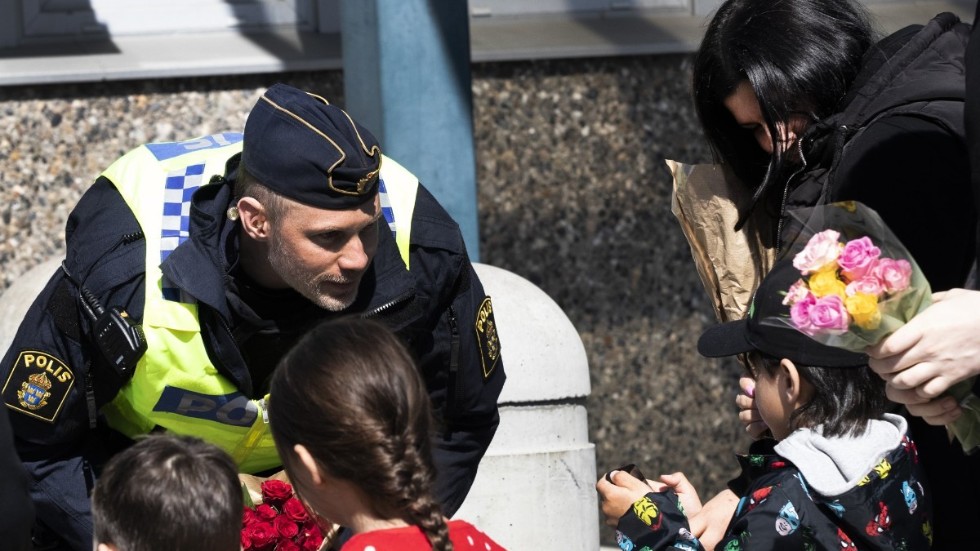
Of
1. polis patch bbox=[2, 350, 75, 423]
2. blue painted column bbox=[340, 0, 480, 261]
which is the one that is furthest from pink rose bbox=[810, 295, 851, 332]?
blue painted column bbox=[340, 0, 480, 261]

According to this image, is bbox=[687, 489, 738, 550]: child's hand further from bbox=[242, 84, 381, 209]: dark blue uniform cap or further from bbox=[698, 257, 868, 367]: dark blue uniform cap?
bbox=[242, 84, 381, 209]: dark blue uniform cap

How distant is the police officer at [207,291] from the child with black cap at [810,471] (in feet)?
2.44

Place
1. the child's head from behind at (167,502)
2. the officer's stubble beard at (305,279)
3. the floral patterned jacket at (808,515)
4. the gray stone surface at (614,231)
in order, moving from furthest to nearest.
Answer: the gray stone surface at (614,231) → the officer's stubble beard at (305,279) → the floral patterned jacket at (808,515) → the child's head from behind at (167,502)

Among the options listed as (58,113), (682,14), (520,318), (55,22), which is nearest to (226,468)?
(520,318)

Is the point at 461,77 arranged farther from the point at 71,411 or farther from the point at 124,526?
the point at 124,526

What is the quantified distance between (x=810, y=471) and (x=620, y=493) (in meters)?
0.36

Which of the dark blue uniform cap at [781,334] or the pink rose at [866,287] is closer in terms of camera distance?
the pink rose at [866,287]

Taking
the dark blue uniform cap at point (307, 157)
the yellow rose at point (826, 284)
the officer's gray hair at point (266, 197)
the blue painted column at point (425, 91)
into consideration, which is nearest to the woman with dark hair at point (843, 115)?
the yellow rose at point (826, 284)

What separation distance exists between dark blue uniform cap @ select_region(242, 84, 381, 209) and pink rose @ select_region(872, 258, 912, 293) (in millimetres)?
1111

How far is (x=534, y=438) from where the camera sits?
4191mm

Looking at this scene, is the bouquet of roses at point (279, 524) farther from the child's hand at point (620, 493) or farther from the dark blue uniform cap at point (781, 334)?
the dark blue uniform cap at point (781, 334)

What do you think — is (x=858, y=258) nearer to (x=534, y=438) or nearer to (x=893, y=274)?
(x=893, y=274)

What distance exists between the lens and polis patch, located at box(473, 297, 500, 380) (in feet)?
10.6

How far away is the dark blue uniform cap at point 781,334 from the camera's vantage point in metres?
2.57
